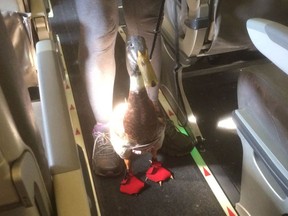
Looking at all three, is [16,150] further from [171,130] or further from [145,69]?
[171,130]

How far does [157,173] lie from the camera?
1.27m

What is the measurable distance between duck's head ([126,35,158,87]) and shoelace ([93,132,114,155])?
347 millimetres

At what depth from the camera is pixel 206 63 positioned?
64.9 inches

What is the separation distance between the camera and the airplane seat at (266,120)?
2.35 feet

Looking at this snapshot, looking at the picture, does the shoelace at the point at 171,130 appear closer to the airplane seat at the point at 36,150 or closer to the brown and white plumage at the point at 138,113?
the brown and white plumage at the point at 138,113

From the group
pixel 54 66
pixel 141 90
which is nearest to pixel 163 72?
pixel 141 90

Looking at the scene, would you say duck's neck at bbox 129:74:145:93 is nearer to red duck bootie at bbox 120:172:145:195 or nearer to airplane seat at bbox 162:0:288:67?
airplane seat at bbox 162:0:288:67

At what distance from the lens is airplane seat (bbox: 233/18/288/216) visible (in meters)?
0.72

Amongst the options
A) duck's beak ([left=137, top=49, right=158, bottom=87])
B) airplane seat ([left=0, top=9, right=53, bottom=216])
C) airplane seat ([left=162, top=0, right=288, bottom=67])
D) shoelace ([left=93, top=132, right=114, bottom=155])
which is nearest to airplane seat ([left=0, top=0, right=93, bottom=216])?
airplane seat ([left=0, top=9, right=53, bottom=216])

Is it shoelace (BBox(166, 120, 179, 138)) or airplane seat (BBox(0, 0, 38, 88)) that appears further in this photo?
shoelace (BBox(166, 120, 179, 138))

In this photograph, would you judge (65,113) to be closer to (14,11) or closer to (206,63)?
(14,11)

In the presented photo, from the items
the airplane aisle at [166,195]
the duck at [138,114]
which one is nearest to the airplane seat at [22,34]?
the duck at [138,114]

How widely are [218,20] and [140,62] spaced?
27 centimetres

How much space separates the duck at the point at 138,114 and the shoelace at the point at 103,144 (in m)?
0.11
